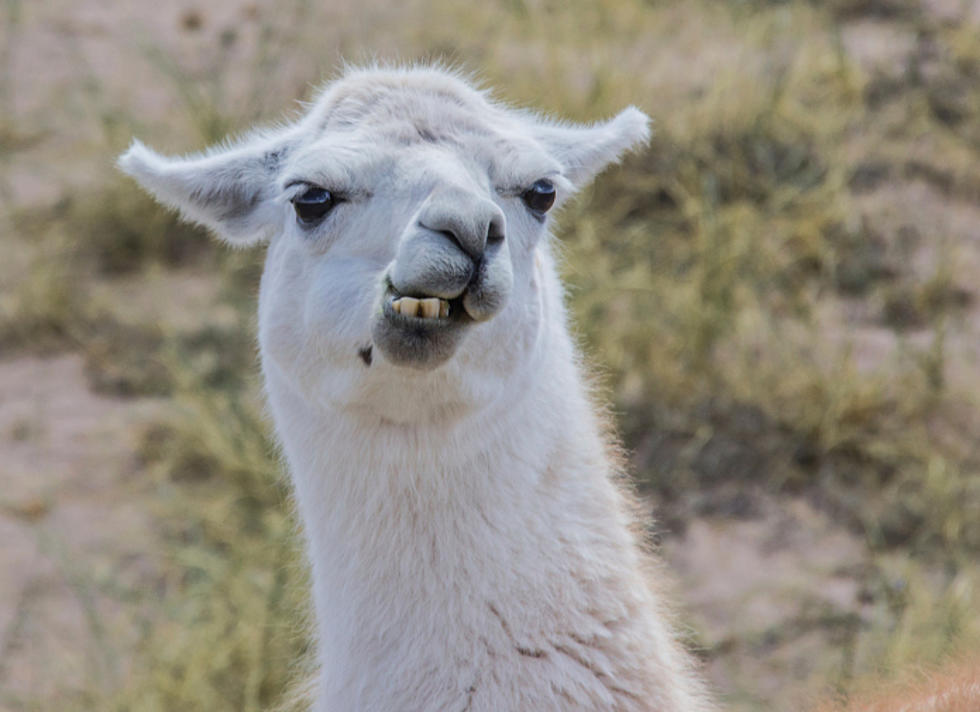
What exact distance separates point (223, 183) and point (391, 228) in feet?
1.85

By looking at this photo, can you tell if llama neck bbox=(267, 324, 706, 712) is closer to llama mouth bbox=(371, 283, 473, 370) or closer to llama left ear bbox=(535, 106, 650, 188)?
llama mouth bbox=(371, 283, 473, 370)

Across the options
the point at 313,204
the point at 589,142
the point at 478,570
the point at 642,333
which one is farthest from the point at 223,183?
the point at 642,333

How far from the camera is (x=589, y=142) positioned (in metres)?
2.67

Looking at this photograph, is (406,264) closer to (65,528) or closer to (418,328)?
(418,328)

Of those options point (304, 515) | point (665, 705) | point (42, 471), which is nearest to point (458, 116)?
point (304, 515)

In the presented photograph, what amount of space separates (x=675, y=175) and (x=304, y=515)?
385 cm

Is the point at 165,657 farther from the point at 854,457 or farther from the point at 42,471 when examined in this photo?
the point at 854,457

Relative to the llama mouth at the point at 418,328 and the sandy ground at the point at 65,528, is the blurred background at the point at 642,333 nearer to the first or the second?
the sandy ground at the point at 65,528

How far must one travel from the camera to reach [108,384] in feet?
17.5

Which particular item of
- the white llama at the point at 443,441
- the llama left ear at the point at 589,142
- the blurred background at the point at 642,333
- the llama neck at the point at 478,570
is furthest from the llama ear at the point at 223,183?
the blurred background at the point at 642,333

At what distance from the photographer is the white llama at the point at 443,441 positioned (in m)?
2.12

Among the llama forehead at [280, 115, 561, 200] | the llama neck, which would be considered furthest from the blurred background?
the llama forehead at [280, 115, 561, 200]

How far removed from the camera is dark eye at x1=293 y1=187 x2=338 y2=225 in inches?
89.6

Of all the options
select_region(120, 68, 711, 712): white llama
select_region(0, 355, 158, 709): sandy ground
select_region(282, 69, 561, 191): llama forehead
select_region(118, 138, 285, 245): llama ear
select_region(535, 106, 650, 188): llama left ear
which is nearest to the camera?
select_region(120, 68, 711, 712): white llama
